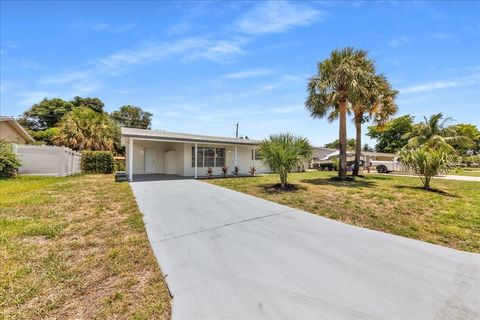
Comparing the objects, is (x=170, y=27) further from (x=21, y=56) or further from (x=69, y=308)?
(x=21, y=56)

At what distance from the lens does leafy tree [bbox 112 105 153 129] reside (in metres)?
45.0

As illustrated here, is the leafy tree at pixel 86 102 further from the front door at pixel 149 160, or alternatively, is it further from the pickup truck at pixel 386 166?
the pickup truck at pixel 386 166

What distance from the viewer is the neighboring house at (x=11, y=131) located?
18.4 meters

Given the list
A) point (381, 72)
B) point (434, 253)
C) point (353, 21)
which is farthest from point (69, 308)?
point (381, 72)

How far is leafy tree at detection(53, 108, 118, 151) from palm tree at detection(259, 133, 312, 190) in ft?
58.6

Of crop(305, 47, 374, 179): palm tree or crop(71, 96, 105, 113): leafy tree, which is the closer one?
crop(305, 47, 374, 179): palm tree

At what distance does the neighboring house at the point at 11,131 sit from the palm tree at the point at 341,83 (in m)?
22.5

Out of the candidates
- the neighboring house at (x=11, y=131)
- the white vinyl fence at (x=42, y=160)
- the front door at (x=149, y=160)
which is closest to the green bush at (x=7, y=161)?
the white vinyl fence at (x=42, y=160)

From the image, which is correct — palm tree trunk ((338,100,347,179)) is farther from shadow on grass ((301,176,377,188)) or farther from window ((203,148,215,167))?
window ((203,148,215,167))

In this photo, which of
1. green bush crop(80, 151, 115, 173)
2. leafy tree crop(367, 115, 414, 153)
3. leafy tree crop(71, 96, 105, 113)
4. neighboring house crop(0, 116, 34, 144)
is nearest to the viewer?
neighboring house crop(0, 116, 34, 144)

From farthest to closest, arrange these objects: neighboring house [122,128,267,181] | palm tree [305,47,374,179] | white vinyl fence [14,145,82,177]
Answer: neighboring house [122,128,267,181]
white vinyl fence [14,145,82,177]
palm tree [305,47,374,179]

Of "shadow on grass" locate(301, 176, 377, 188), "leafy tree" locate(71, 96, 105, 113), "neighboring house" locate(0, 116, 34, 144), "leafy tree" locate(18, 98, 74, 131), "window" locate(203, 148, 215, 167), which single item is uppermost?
"leafy tree" locate(71, 96, 105, 113)

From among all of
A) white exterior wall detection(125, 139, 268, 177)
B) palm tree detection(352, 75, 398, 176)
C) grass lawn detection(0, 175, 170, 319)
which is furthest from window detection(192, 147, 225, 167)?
grass lawn detection(0, 175, 170, 319)

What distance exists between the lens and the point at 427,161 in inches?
380
